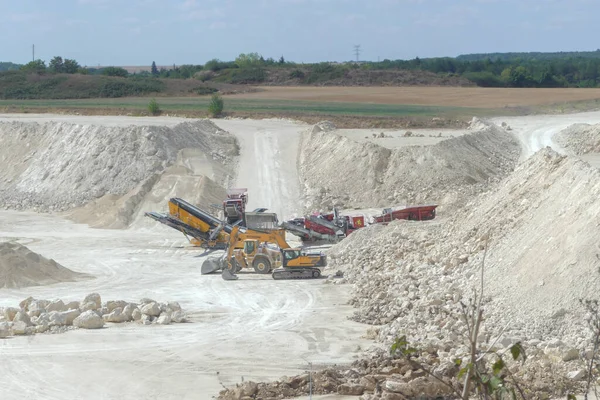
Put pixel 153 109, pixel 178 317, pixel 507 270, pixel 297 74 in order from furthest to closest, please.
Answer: pixel 297 74 < pixel 153 109 < pixel 178 317 < pixel 507 270

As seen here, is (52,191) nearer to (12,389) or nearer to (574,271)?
(12,389)

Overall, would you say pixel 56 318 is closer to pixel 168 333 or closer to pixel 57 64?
pixel 168 333

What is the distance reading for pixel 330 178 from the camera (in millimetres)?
41312

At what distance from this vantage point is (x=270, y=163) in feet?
147

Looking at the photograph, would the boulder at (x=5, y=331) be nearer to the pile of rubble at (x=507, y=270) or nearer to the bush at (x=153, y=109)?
the pile of rubble at (x=507, y=270)

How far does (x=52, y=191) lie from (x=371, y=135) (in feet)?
52.0

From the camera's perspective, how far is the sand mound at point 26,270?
26.1 meters

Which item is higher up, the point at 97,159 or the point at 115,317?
the point at 97,159

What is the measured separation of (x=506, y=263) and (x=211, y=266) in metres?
9.86

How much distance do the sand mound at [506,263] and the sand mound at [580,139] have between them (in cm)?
2086

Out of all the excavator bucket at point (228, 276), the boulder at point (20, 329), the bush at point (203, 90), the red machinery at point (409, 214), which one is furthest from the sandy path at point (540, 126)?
the bush at point (203, 90)

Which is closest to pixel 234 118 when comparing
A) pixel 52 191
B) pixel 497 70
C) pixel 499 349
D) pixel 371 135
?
pixel 371 135

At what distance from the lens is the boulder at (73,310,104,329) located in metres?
21.0

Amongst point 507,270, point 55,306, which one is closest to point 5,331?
point 55,306
